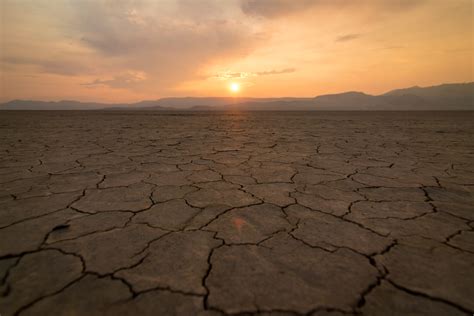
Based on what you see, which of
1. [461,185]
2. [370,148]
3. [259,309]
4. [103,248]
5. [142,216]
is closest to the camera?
[259,309]

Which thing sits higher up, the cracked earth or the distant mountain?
the distant mountain

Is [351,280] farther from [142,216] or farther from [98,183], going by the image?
[98,183]

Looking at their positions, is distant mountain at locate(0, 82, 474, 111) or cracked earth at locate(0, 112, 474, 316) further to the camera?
distant mountain at locate(0, 82, 474, 111)

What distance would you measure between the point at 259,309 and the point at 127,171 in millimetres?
1854

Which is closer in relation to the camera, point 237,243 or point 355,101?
point 237,243

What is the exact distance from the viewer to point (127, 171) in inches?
87.7

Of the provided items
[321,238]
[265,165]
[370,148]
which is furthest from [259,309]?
[370,148]

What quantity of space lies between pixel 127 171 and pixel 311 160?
70.6 inches

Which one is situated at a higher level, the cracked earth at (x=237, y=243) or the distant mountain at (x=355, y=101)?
the distant mountain at (x=355, y=101)

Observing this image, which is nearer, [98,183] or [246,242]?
[246,242]

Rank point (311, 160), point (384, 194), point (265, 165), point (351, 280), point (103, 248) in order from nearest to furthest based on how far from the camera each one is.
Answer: point (351, 280), point (103, 248), point (384, 194), point (265, 165), point (311, 160)

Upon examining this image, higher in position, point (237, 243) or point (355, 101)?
point (355, 101)

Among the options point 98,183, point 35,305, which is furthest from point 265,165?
point 35,305

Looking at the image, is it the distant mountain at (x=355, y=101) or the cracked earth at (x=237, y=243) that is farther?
the distant mountain at (x=355, y=101)
